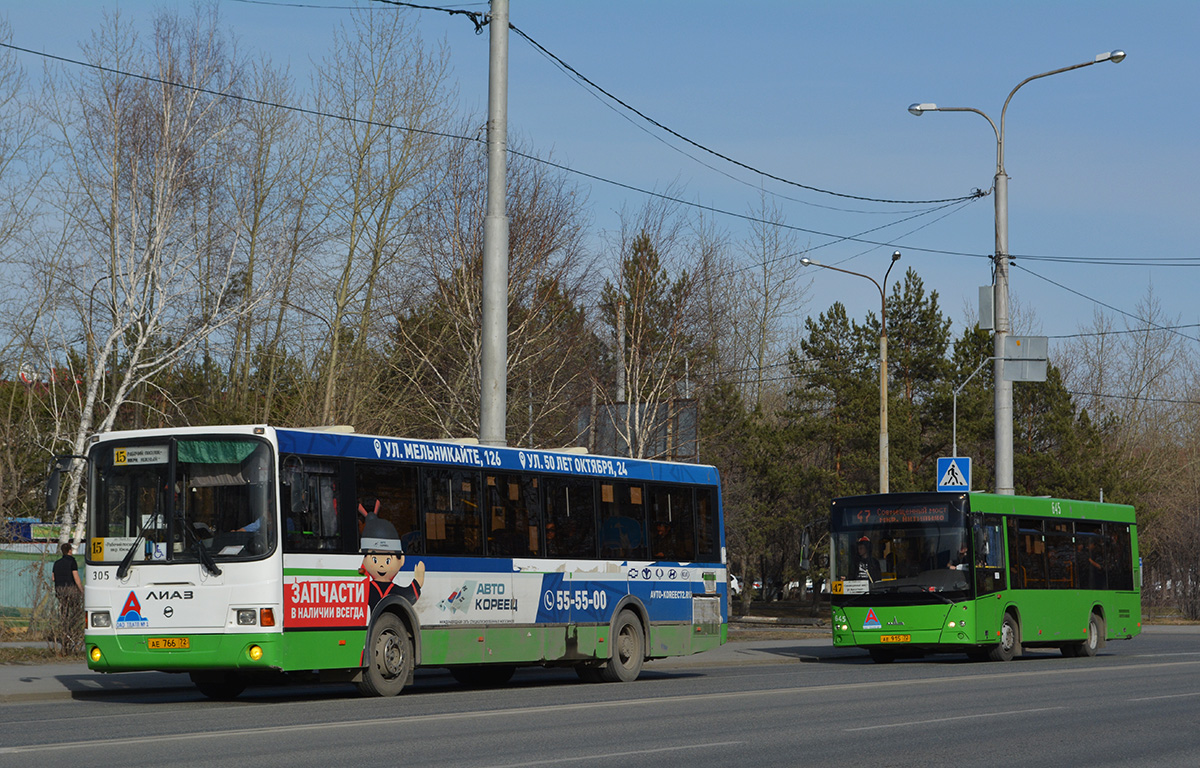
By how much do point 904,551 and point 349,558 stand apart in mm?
13103

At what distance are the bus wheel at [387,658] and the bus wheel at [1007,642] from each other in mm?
13621

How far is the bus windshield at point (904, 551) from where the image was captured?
26.0m

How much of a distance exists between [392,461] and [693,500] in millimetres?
6266

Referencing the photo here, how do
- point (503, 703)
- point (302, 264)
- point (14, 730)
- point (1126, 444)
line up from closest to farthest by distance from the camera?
1. point (14, 730)
2. point (503, 703)
3. point (302, 264)
4. point (1126, 444)

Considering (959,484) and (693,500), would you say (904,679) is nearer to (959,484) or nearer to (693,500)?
(693,500)

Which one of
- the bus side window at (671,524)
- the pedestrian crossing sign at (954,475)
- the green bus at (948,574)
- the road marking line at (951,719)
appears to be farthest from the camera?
the pedestrian crossing sign at (954,475)

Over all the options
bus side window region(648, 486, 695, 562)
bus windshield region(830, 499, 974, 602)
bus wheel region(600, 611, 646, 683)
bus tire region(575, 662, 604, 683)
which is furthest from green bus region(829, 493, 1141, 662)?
bus tire region(575, 662, 604, 683)

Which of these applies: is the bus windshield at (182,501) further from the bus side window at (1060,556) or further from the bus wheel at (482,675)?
the bus side window at (1060,556)

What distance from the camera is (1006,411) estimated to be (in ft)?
95.0

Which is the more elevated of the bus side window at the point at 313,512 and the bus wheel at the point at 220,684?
the bus side window at the point at 313,512

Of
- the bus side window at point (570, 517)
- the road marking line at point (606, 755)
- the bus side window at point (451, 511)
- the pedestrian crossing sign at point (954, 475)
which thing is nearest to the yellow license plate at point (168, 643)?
the bus side window at point (451, 511)

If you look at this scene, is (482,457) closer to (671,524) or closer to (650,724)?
(671,524)

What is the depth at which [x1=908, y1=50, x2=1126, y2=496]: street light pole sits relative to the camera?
28.6 metres

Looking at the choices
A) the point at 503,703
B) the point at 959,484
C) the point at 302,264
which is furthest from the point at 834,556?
the point at 302,264
